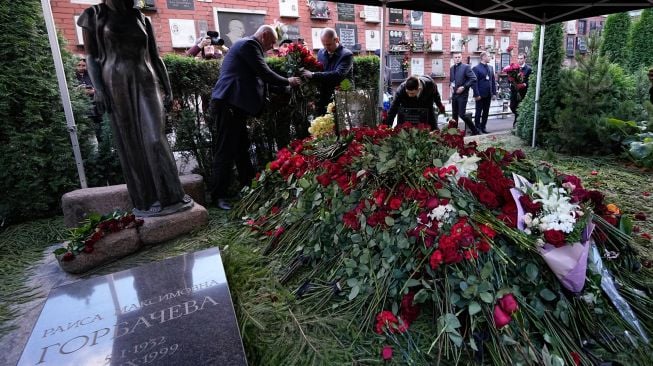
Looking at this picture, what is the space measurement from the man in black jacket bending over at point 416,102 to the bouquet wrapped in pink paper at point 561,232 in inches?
102

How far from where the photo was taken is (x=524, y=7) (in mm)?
5039

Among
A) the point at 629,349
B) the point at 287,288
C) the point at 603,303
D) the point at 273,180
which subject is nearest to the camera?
the point at 629,349

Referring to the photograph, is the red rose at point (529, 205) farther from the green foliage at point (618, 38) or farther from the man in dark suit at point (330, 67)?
the green foliage at point (618, 38)

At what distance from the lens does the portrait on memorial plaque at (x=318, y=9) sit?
1130 centimetres

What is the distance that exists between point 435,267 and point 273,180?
5.95ft

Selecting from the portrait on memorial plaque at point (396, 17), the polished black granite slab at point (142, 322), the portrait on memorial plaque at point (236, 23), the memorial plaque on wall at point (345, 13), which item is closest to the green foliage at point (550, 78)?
the polished black granite slab at point (142, 322)

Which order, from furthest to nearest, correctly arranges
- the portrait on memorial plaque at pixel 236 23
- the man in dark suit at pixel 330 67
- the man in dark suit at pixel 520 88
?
the portrait on memorial plaque at pixel 236 23 → the man in dark suit at pixel 520 88 → the man in dark suit at pixel 330 67

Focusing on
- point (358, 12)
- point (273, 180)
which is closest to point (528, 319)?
point (273, 180)

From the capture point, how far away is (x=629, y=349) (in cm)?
146

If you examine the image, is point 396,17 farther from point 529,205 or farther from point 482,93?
point 529,205

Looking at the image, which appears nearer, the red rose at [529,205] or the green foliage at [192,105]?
the red rose at [529,205]

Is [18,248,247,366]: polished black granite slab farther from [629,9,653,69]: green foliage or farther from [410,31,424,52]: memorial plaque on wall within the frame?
[410,31,424,52]: memorial plaque on wall

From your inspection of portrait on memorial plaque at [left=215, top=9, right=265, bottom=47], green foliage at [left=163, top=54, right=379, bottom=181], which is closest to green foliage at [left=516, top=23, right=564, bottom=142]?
green foliage at [left=163, top=54, right=379, bottom=181]

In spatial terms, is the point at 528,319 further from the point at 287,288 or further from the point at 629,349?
the point at 287,288
